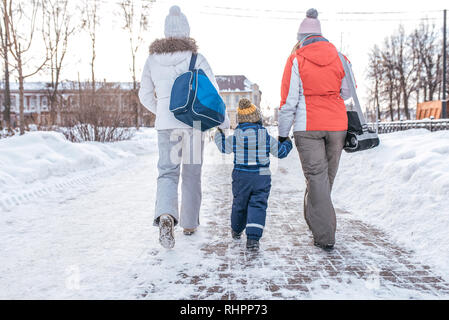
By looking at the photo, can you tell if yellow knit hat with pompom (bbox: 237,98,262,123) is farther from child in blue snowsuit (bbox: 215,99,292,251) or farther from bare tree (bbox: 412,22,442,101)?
bare tree (bbox: 412,22,442,101)

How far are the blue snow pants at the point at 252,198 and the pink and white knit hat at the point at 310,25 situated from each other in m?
1.41

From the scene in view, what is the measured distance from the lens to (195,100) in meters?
3.43

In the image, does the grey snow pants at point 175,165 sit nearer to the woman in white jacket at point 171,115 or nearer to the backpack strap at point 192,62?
the woman in white jacket at point 171,115

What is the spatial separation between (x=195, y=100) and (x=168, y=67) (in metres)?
0.52

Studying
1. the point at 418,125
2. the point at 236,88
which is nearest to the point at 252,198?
the point at 418,125

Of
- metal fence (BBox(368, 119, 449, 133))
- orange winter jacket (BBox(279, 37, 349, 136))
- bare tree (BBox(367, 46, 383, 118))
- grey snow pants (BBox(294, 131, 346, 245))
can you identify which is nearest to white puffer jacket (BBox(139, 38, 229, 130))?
orange winter jacket (BBox(279, 37, 349, 136))

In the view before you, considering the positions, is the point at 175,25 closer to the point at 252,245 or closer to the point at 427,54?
the point at 252,245

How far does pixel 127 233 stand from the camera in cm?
414

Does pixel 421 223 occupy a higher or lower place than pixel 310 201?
lower

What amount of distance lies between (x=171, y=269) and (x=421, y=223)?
260cm

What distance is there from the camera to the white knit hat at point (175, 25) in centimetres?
377

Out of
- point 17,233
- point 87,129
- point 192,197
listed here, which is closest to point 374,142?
point 192,197

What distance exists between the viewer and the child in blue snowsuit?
359 centimetres
